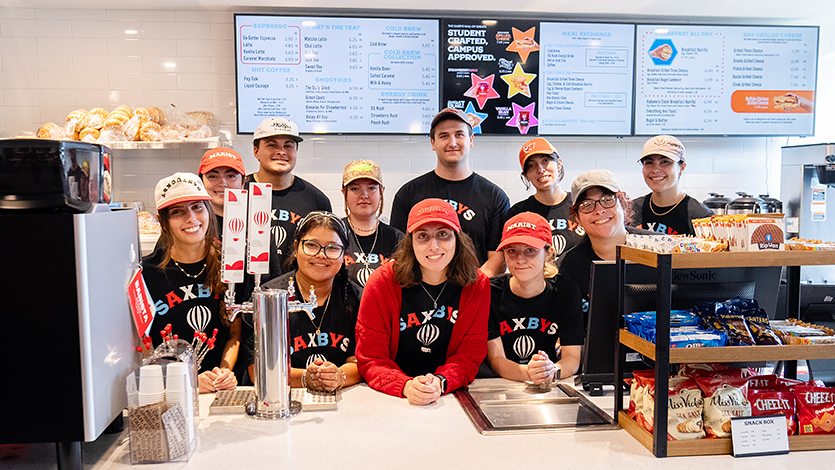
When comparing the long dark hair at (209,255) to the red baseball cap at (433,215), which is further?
the long dark hair at (209,255)

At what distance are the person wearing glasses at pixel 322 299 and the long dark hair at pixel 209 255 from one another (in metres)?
0.18

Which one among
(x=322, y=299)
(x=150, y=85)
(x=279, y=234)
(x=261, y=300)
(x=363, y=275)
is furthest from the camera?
(x=150, y=85)

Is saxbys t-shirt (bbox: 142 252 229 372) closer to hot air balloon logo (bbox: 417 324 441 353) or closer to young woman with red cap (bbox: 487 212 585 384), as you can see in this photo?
hot air balloon logo (bbox: 417 324 441 353)

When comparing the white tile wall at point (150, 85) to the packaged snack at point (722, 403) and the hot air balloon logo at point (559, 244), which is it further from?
the packaged snack at point (722, 403)

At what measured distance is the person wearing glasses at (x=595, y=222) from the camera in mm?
2193

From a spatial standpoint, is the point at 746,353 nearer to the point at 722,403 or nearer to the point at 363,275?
the point at 722,403

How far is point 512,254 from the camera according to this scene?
78.1 inches

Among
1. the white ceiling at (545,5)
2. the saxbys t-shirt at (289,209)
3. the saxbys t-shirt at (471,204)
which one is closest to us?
the saxbys t-shirt at (289,209)

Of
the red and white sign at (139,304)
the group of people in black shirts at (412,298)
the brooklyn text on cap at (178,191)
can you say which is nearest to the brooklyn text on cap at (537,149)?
the group of people in black shirts at (412,298)

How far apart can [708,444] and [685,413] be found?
83 millimetres

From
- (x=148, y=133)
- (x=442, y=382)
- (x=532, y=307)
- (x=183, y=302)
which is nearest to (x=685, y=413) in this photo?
(x=442, y=382)

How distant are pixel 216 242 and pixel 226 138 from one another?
212cm

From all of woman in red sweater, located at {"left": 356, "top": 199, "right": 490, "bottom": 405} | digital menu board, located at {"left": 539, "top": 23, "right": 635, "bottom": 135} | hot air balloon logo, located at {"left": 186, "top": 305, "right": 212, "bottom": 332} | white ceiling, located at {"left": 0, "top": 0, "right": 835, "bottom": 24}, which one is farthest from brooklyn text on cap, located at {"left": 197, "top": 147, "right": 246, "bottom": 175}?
digital menu board, located at {"left": 539, "top": 23, "right": 635, "bottom": 135}

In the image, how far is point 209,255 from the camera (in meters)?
2.00
